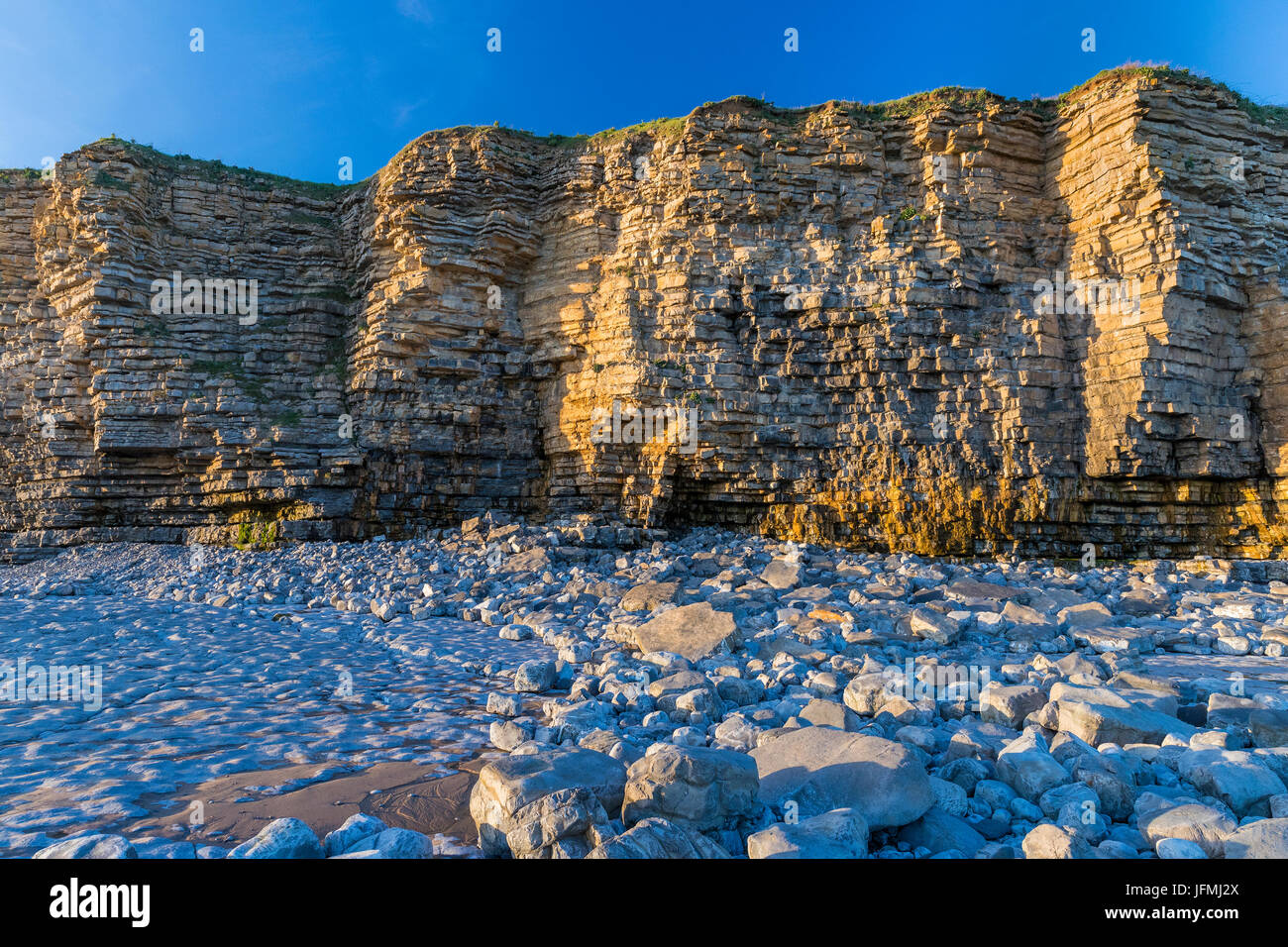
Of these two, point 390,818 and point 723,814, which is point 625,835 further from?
point 390,818

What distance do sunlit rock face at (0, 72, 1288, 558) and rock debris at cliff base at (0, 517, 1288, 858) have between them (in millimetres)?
4657

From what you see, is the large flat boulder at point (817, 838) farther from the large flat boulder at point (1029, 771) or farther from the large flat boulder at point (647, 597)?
the large flat boulder at point (647, 597)

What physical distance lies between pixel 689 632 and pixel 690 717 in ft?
7.94

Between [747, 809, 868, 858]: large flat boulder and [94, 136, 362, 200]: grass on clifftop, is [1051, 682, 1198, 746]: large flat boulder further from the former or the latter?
[94, 136, 362, 200]: grass on clifftop

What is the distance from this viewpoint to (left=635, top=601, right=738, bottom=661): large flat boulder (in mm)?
6184

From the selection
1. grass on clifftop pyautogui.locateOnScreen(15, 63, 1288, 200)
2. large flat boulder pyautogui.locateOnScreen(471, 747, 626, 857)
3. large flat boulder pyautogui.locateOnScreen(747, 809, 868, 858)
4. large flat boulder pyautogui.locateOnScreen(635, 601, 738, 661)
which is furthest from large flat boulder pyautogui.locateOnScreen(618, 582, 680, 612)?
grass on clifftop pyautogui.locateOnScreen(15, 63, 1288, 200)

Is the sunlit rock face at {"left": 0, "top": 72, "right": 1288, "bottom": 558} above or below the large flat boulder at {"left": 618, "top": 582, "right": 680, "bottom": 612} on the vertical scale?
above

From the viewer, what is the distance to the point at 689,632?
6.56 meters

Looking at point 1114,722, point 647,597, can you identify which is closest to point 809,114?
point 647,597

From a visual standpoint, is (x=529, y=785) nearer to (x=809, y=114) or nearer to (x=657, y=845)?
(x=657, y=845)

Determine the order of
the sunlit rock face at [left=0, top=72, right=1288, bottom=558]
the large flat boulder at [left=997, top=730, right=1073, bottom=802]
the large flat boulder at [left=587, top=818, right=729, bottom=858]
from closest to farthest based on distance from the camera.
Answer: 1. the large flat boulder at [left=587, top=818, right=729, bottom=858]
2. the large flat boulder at [left=997, top=730, right=1073, bottom=802]
3. the sunlit rock face at [left=0, top=72, right=1288, bottom=558]

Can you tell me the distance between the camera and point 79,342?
51.5 ft

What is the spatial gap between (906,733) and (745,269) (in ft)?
43.2
